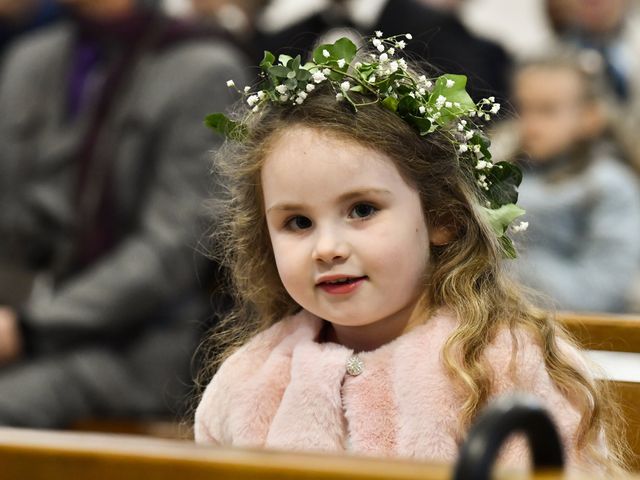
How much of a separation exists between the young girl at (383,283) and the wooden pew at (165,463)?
485mm

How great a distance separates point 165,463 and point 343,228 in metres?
0.56

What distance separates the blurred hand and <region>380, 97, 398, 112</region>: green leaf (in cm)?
165

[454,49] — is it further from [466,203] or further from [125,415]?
[466,203]

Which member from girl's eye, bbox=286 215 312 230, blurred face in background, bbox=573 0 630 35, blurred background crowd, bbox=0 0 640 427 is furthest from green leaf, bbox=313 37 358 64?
blurred face in background, bbox=573 0 630 35

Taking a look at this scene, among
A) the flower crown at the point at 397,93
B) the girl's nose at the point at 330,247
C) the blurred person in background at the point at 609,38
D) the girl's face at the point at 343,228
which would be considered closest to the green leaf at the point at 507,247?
the flower crown at the point at 397,93

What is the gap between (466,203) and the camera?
5.65 ft

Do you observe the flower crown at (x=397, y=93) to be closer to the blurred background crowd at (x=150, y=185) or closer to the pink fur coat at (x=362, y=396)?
the pink fur coat at (x=362, y=396)

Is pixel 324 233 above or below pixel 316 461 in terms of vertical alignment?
below

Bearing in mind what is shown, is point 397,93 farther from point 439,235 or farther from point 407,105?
point 439,235

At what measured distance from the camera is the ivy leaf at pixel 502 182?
179 centimetres

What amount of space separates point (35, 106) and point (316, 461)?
7.83 ft

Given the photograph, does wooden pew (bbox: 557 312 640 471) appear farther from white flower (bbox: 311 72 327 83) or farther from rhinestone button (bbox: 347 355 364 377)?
white flower (bbox: 311 72 327 83)

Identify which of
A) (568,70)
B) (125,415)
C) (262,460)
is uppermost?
(262,460)

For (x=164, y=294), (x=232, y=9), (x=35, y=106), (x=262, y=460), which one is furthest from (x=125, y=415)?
(x=262, y=460)
